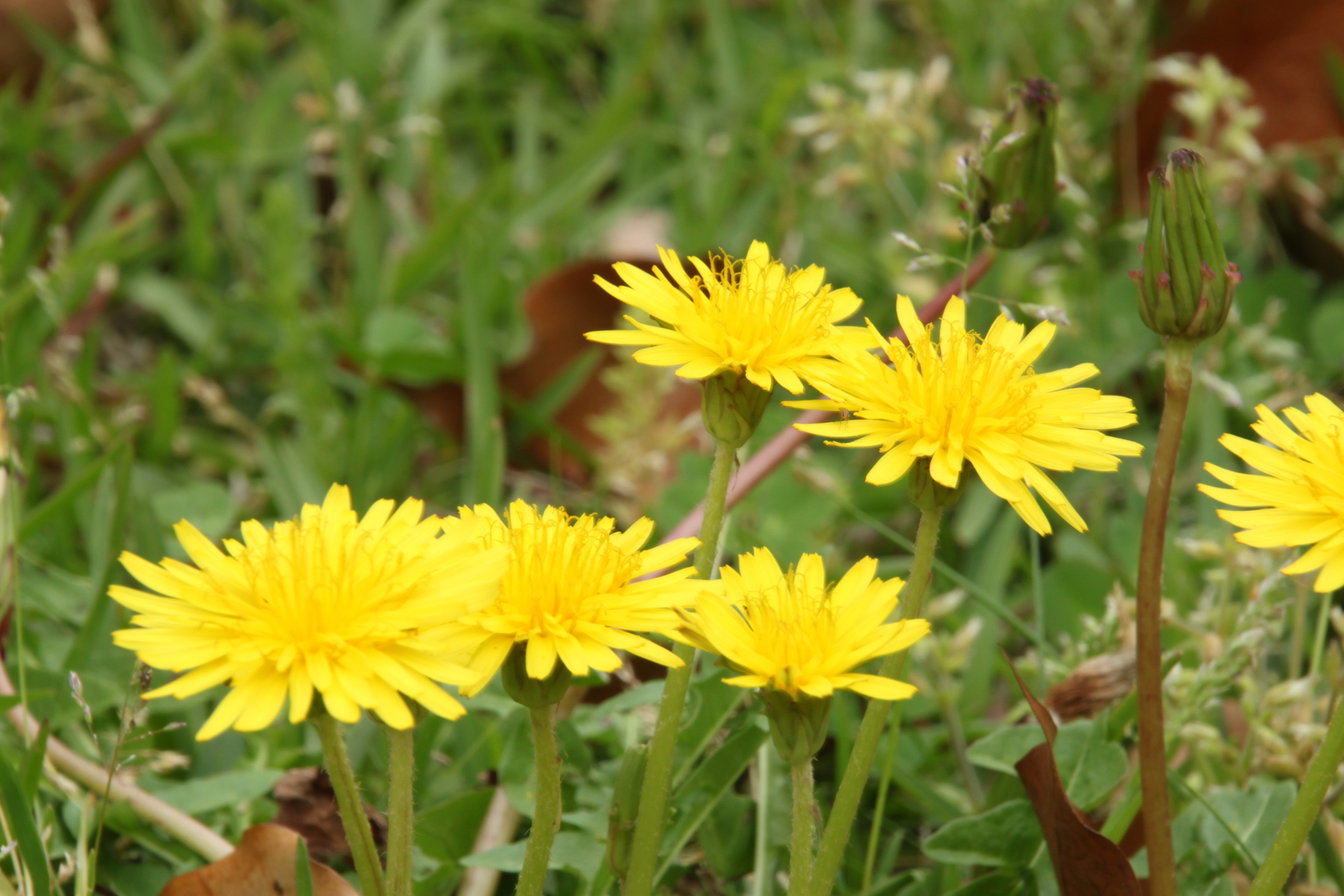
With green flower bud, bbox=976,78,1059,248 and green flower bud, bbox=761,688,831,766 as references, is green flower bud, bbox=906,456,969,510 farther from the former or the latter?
green flower bud, bbox=976,78,1059,248

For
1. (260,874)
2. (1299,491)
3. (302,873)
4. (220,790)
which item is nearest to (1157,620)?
(1299,491)

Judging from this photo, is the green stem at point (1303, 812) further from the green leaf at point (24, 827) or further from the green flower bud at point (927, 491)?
the green leaf at point (24, 827)

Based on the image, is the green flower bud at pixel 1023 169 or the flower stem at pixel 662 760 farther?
the green flower bud at pixel 1023 169

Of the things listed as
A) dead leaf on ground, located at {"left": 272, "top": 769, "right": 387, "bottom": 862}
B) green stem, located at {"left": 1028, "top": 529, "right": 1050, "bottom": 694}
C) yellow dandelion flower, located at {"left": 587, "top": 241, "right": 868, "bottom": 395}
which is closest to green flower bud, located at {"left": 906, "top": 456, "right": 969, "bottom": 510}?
yellow dandelion flower, located at {"left": 587, "top": 241, "right": 868, "bottom": 395}

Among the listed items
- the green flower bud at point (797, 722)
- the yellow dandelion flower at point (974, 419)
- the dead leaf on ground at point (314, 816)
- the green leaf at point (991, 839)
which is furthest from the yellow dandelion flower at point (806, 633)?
the dead leaf on ground at point (314, 816)

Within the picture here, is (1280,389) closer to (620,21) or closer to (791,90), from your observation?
(791,90)
